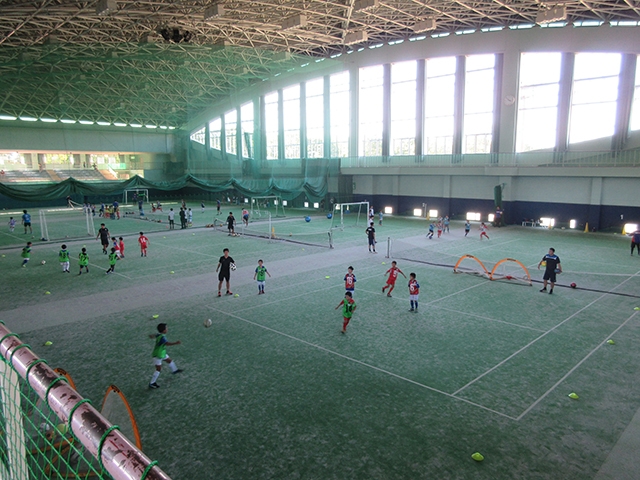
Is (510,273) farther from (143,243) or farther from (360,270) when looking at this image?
(143,243)

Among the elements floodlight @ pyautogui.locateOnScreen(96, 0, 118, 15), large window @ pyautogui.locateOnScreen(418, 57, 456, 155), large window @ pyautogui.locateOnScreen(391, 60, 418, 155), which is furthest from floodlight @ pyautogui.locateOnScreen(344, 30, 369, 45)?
floodlight @ pyautogui.locateOnScreen(96, 0, 118, 15)

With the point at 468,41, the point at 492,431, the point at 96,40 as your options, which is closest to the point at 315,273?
the point at 492,431

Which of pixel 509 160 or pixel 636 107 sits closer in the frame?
pixel 636 107

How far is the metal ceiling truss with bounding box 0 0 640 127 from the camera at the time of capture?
32688 millimetres

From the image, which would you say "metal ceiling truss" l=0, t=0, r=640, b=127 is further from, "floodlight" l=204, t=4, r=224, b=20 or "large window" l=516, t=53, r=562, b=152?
"large window" l=516, t=53, r=562, b=152

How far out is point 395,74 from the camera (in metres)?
45.3

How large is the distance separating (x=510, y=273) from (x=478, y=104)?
81.3 feet

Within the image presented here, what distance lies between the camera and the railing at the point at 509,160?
32.8m

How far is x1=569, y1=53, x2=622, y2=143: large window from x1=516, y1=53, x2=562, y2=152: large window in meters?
1.33

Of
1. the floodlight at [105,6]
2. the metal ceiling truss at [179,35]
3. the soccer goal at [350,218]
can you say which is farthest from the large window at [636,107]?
the floodlight at [105,6]

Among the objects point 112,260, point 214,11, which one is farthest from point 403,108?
point 112,260

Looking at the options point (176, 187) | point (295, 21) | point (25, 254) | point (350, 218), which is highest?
point (295, 21)

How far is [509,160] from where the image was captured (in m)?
38.0

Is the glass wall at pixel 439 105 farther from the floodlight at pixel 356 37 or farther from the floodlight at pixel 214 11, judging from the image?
the floodlight at pixel 214 11
